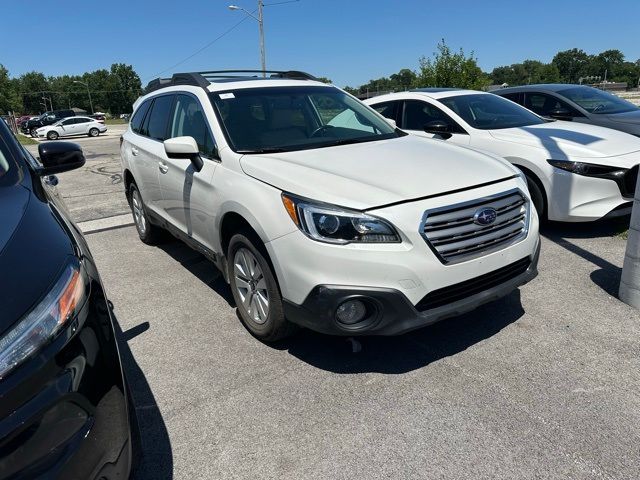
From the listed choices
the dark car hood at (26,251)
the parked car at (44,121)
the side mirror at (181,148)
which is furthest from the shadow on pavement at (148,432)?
the parked car at (44,121)

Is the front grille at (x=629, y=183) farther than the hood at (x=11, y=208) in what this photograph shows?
Yes

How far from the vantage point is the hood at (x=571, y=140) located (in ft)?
16.6

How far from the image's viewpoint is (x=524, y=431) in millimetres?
2445

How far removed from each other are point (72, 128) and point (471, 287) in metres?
36.8

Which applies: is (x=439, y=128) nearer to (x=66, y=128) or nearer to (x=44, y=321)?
(x=44, y=321)

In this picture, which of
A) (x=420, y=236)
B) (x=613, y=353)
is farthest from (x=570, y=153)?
(x=420, y=236)

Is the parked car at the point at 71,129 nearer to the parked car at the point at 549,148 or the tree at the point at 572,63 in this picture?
the parked car at the point at 549,148

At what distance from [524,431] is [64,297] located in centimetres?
217

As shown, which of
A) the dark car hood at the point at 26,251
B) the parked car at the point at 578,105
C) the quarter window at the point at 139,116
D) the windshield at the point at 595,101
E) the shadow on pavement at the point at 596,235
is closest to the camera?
the dark car hood at the point at 26,251

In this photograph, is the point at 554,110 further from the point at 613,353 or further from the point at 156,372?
the point at 156,372

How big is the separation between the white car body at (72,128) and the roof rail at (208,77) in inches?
1292

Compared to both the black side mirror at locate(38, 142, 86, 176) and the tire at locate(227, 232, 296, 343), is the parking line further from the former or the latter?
the tire at locate(227, 232, 296, 343)

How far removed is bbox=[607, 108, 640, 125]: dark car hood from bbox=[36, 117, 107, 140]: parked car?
113 feet

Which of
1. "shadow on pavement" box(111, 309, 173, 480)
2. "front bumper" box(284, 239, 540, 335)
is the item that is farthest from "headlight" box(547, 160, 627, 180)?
"shadow on pavement" box(111, 309, 173, 480)
